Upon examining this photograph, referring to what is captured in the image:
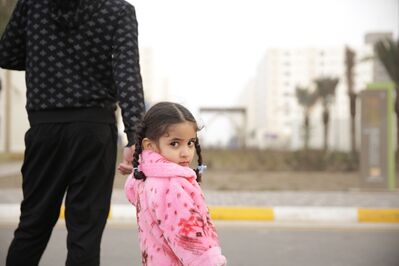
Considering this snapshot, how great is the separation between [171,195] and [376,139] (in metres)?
9.08

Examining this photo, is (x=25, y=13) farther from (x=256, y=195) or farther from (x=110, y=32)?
(x=256, y=195)

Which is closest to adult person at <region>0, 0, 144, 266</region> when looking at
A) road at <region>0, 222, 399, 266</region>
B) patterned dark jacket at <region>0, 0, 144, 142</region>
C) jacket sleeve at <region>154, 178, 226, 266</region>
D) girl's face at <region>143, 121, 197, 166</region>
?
patterned dark jacket at <region>0, 0, 144, 142</region>

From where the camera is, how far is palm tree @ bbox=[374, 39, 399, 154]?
2097 cm

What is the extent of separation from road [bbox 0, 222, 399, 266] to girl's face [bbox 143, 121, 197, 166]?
2297 mm

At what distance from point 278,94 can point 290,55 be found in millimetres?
8503

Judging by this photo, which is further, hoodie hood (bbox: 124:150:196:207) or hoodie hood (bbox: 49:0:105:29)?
hoodie hood (bbox: 49:0:105:29)

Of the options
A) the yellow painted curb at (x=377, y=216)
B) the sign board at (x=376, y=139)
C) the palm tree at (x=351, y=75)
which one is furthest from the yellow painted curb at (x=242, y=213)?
the palm tree at (x=351, y=75)

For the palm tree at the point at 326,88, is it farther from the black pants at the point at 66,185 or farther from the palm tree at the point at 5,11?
the black pants at the point at 66,185

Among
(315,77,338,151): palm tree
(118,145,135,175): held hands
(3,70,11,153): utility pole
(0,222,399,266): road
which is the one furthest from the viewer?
(315,77,338,151): palm tree

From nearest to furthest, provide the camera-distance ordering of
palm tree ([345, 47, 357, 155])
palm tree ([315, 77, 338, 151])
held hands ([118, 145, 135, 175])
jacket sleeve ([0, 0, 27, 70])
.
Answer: held hands ([118, 145, 135, 175]) < jacket sleeve ([0, 0, 27, 70]) < palm tree ([345, 47, 357, 155]) < palm tree ([315, 77, 338, 151])

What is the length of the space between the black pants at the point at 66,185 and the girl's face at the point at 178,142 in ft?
1.25

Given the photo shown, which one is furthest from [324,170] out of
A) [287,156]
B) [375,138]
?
[375,138]

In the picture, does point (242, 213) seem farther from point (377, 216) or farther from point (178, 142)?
point (178, 142)

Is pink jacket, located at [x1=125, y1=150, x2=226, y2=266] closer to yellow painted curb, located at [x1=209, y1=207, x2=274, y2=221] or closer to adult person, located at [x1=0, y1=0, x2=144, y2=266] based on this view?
adult person, located at [x1=0, y1=0, x2=144, y2=266]
